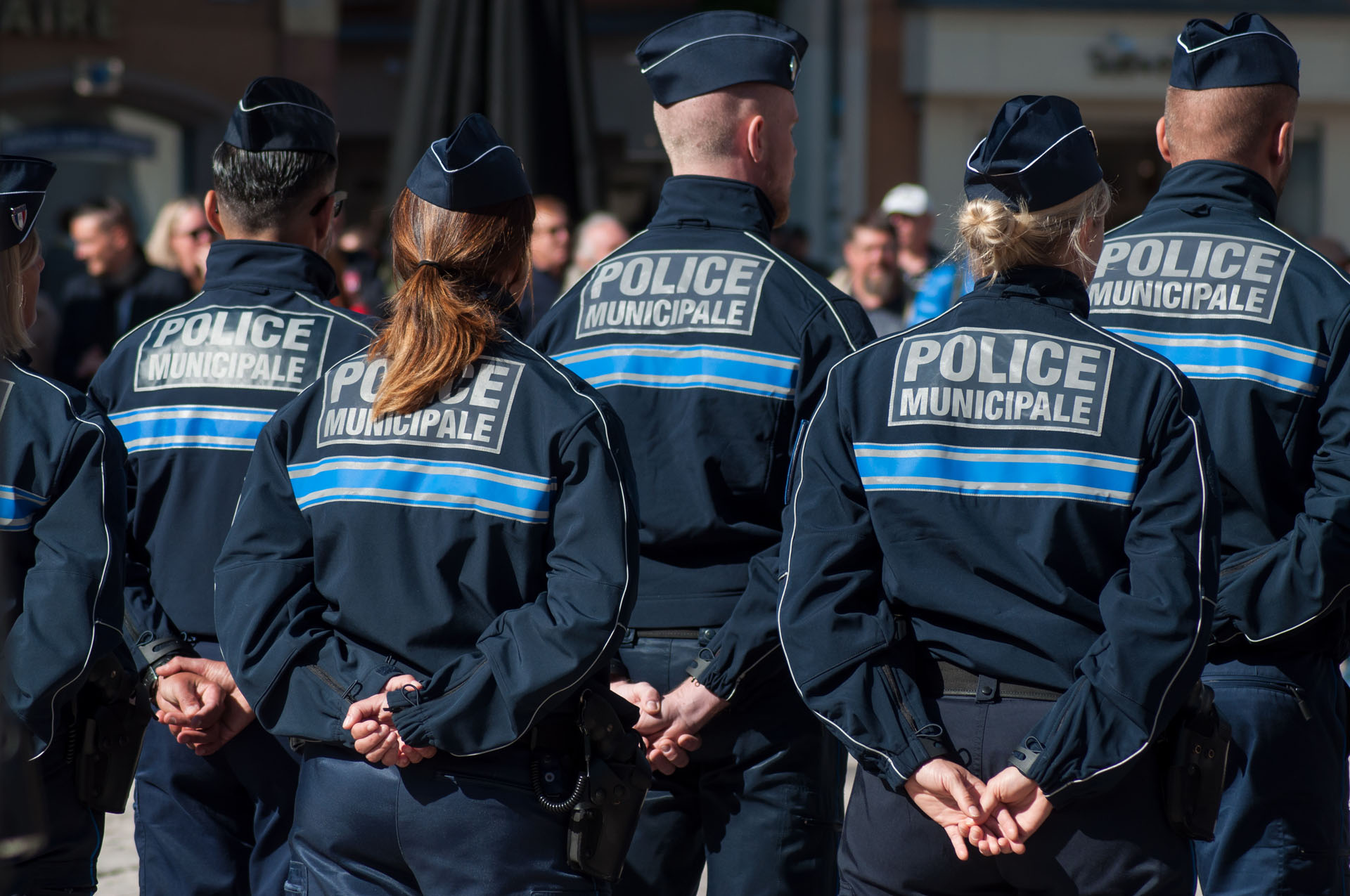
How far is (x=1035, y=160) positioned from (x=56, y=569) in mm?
1844

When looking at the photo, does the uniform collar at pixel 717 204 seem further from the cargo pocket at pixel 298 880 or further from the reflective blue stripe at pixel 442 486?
the cargo pocket at pixel 298 880

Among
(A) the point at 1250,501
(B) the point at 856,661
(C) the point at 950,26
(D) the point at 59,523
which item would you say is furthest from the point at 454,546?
(C) the point at 950,26

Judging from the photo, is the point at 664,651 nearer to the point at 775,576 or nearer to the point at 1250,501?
the point at 775,576

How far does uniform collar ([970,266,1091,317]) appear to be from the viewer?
2494 millimetres

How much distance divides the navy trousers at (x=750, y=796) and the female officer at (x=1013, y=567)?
493mm

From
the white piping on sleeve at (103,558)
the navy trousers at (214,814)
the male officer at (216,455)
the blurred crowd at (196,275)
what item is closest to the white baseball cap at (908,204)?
the blurred crowd at (196,275)

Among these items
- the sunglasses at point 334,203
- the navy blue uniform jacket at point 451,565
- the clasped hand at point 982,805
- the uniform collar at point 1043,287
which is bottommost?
the clasped hand at point 982,805

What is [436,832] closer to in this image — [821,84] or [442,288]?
[442,288]

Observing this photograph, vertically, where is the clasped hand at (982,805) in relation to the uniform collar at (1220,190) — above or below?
below

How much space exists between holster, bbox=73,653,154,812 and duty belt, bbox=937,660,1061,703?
1.55m

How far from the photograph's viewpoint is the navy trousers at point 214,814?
318 centimetres

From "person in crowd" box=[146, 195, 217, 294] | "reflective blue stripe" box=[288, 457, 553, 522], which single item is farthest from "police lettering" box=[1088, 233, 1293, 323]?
"person in crowd" box=[146, 195, 217, 294]

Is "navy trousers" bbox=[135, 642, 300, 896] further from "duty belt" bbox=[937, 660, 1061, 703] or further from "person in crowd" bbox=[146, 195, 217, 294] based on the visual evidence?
"person in crowd" bbox=[146, 195, 217, 294]

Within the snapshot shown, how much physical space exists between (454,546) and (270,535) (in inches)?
13.7
